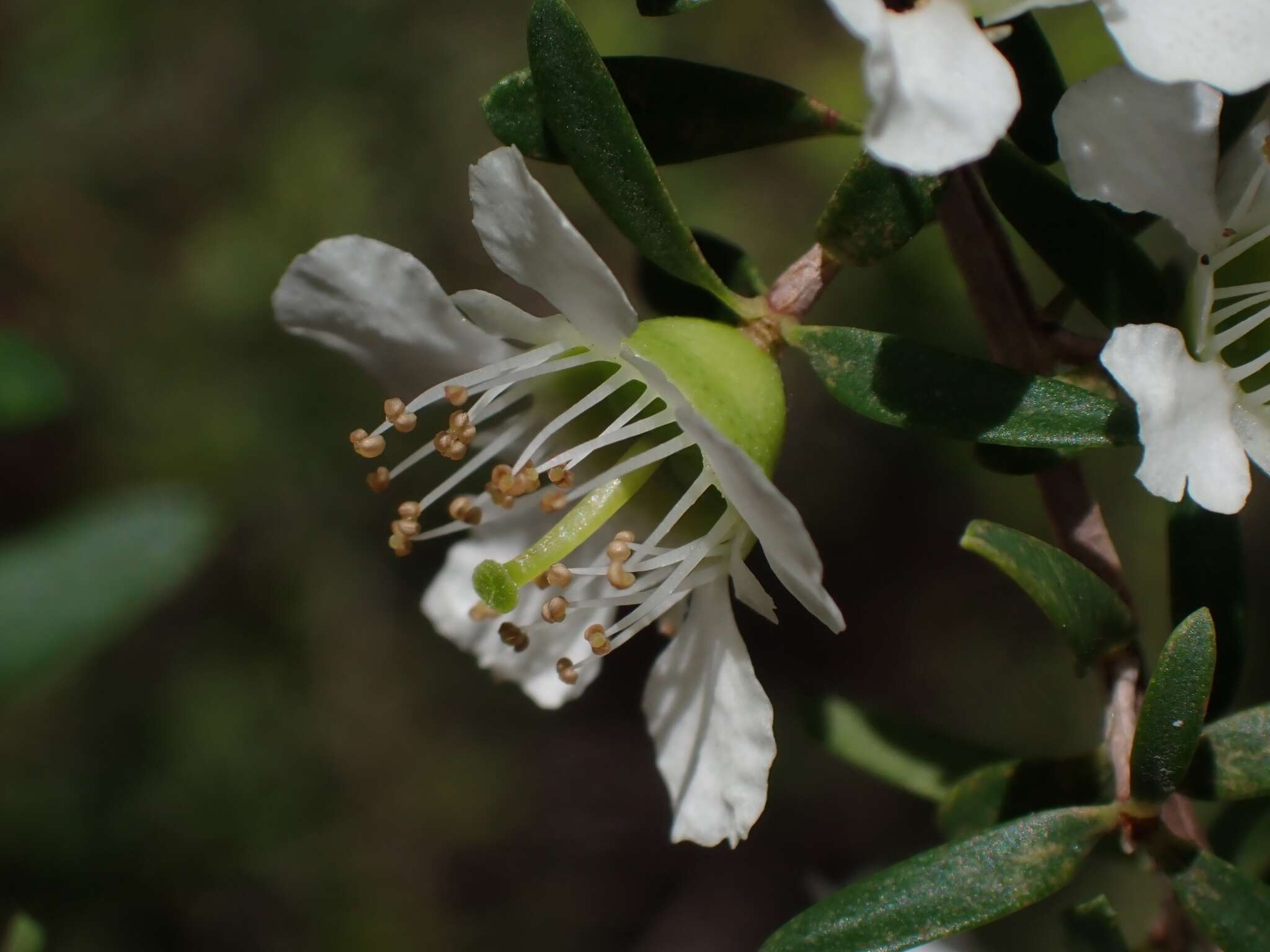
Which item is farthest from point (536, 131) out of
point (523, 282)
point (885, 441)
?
point (885, 441)

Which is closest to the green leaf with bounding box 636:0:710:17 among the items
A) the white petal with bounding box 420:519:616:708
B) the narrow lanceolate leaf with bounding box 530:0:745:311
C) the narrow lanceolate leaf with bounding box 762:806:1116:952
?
the narrow lanceolate leaf with bounding box 530:0:745:311

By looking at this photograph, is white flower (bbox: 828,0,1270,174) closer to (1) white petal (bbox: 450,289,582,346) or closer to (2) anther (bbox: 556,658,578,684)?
(1) white petal (bbox: 450,289,582,346)

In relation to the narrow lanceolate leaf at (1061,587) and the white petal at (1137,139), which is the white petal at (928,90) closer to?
the white petal at (1137,139)

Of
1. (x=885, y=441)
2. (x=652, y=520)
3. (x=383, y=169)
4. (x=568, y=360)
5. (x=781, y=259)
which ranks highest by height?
(x=568, y=360)

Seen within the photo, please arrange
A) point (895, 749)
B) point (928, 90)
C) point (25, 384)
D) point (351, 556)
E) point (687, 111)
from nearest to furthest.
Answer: point (928, 90)
point (687, 111)
point (895, 749)
point (25, 384)
point (351, 556)

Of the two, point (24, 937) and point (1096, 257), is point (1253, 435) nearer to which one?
point (1096, 257)

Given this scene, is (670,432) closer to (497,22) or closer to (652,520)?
(652,520)

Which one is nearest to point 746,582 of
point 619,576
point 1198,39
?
point 619,576

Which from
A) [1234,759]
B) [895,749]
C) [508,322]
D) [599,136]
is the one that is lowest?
[895,749]
